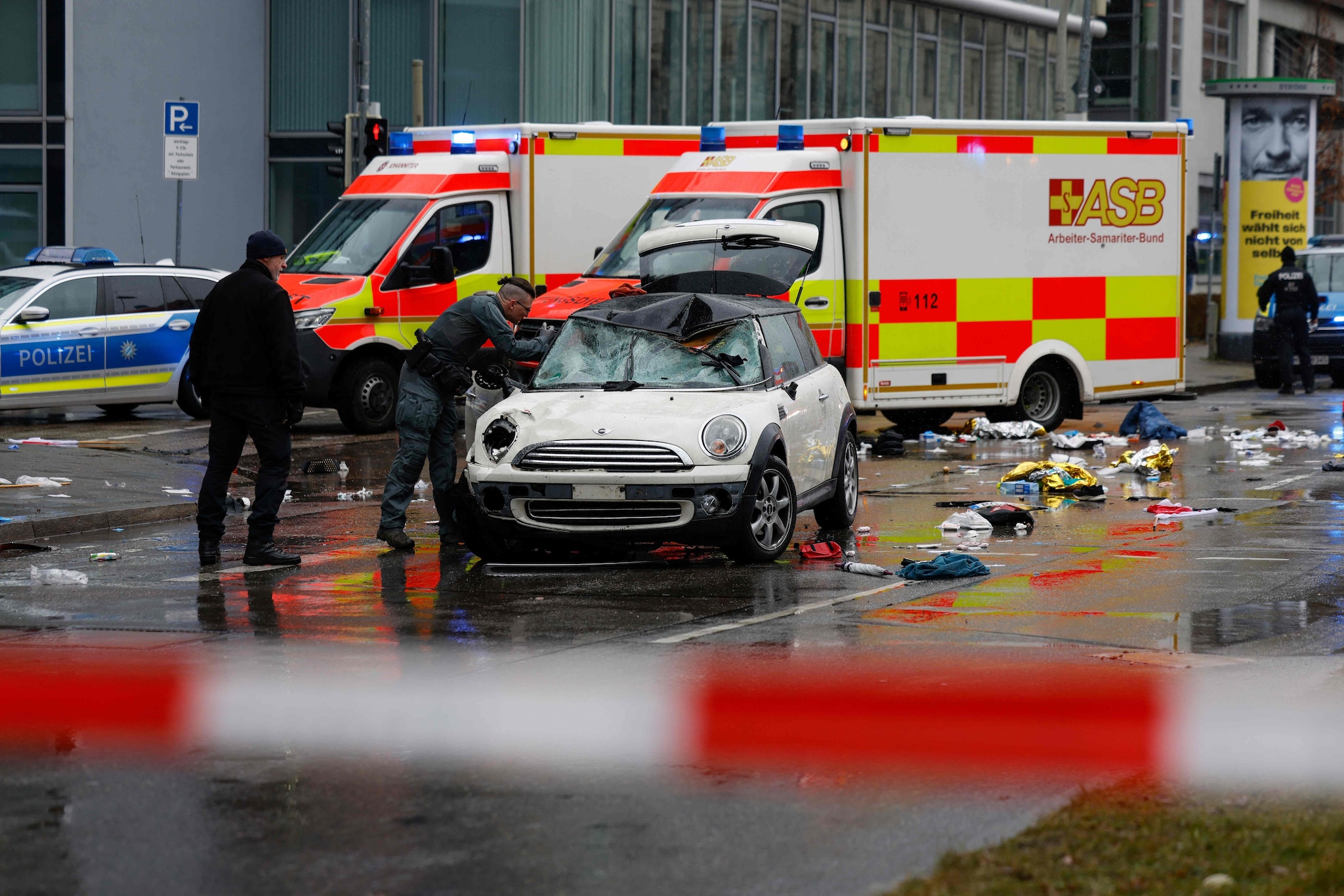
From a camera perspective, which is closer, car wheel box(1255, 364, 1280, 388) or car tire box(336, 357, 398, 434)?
car tire box(336, 357, 398, 434)

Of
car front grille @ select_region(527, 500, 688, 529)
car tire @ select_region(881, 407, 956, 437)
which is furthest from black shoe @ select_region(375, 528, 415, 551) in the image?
car tire @ select_region(881, 407, 956, 437)

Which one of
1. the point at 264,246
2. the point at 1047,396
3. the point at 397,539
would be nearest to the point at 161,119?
the point at 1047,396

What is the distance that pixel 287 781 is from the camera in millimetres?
5625

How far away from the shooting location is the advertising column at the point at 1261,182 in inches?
1238

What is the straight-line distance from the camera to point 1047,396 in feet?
63.5

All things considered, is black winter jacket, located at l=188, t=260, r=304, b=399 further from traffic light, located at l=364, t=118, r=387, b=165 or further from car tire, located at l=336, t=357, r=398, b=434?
traffic light, located at l=364, t=118, r=387, b=165

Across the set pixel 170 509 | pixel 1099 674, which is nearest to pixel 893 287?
pixel 170 509

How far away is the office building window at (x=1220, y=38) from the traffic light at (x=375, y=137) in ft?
128

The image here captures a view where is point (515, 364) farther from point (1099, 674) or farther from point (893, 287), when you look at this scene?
point (1099, 674)

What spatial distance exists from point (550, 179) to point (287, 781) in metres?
14.6

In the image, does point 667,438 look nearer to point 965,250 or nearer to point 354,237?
A: point 965,250

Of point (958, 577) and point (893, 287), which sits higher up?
point (893, 287)

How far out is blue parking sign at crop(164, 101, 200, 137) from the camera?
20.3m

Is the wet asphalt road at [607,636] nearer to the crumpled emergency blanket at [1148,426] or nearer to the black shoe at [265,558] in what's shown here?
the black shoe at [265,558]
